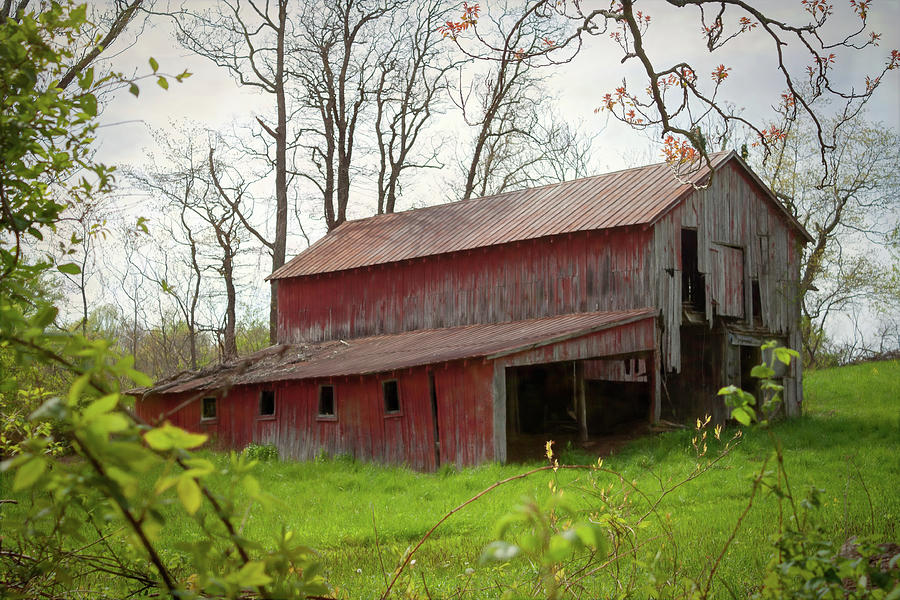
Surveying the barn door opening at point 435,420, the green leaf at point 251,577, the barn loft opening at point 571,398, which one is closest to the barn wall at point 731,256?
the barn loft opening at point 571,398

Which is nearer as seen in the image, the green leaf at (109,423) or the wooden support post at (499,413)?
the green leaf at (109,423)

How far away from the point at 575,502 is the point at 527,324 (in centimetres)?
1005

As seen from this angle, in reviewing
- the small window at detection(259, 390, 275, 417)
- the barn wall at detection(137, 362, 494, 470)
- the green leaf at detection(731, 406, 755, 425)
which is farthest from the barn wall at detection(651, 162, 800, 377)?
the green leaf at detection(731, 406, 755, 425)

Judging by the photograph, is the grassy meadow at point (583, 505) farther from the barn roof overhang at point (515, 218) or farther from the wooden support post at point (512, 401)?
the barn roof overhang at point (515, 218)

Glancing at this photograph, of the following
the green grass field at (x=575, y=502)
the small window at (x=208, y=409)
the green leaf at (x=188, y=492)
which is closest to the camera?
the green leaf at (x=188, y=492)

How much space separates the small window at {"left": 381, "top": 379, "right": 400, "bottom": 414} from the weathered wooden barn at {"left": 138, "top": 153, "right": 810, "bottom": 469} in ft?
0.17

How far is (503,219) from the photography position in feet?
85.1

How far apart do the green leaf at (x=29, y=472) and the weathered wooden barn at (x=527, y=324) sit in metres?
16.3

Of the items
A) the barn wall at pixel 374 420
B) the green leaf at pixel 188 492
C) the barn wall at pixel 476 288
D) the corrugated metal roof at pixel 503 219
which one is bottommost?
the barn wall at pixel 374 420

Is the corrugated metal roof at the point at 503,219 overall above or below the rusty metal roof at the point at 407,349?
above

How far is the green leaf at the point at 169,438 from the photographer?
70.1 inches

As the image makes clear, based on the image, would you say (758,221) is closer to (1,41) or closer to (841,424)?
(841,424)

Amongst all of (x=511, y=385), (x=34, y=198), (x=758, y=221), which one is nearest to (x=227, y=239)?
(x=511, y=385)

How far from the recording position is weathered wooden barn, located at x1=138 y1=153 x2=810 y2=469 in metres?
19.6
